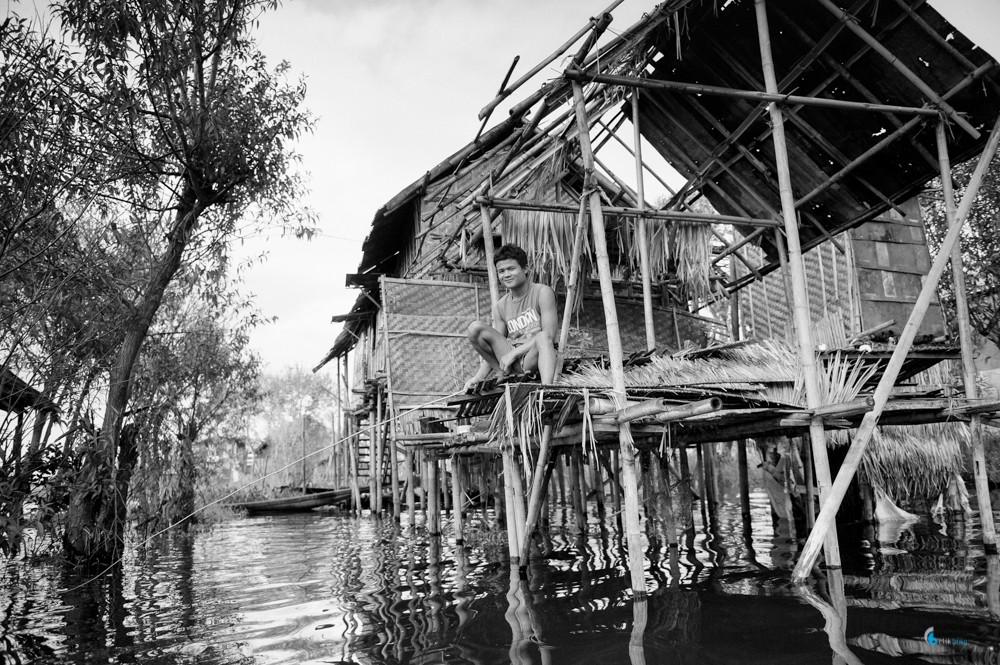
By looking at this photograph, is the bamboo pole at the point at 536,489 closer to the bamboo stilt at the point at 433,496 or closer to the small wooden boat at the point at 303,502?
the bamboo stilt at the point at 433,496

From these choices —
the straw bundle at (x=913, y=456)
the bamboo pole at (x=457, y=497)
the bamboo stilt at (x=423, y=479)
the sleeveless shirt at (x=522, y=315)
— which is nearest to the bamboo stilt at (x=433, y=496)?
the bamboo stilt at (x=423, y=479)

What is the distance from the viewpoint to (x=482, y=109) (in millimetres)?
5137

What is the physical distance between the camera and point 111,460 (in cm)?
686

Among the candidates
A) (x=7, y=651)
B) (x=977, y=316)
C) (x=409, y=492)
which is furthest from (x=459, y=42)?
(x=977, y=316)

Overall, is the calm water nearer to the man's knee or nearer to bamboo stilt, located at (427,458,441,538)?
bamboo stilt, located at (427,458,441,538)

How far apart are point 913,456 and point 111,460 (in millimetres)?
9550

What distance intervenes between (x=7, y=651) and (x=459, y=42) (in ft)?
28.2

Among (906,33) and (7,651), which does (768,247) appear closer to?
(906,33)

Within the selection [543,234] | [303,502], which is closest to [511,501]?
[543,234]

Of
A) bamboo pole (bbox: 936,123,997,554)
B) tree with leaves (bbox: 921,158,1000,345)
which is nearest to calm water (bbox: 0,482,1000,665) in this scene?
bamboo pole (bbox: 936,123,997,554)

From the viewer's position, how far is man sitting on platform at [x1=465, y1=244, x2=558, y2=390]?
17.1 ft

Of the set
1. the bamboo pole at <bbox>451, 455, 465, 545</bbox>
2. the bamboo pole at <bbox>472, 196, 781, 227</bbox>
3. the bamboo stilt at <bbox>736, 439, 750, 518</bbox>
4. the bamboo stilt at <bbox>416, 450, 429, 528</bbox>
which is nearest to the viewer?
the bamboo pole at <bbox>472, 196, 781, 227</bbox>

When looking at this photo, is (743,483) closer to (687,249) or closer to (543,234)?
(687,249)

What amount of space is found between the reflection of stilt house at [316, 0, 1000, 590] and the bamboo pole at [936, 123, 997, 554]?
0.03m
